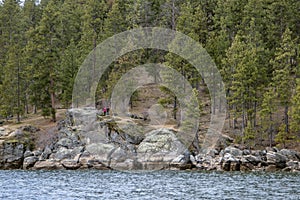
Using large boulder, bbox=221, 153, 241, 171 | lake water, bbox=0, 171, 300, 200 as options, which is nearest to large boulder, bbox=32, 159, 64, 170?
lake water, bbox=0, 171, 300, 200

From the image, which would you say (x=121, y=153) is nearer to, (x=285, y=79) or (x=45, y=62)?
(x=285, y=79)

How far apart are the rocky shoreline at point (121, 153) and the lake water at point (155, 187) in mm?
7968

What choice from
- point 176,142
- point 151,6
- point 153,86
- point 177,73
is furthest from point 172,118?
point 151,6

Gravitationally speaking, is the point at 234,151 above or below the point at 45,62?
below

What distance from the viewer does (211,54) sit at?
74.8m

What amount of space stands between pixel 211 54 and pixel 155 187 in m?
41.1

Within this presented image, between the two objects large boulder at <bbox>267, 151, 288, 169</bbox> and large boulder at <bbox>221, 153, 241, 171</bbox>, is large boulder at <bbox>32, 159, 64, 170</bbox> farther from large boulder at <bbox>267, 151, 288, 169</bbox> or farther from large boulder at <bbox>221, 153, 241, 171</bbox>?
large boulder at <bbox>267, 151, 288, 169</bbox>

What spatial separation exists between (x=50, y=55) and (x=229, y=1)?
32378 millimetres

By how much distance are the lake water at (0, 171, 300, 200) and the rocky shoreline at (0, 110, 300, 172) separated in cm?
797

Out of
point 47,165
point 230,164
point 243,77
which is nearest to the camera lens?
point 230,164

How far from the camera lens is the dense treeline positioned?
6481 cm

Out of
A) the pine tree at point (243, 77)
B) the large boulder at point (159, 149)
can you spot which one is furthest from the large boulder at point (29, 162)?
the pine tree at point (243, 77)

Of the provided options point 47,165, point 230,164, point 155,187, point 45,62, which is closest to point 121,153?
point 47,165

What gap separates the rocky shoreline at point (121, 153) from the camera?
5497cm
